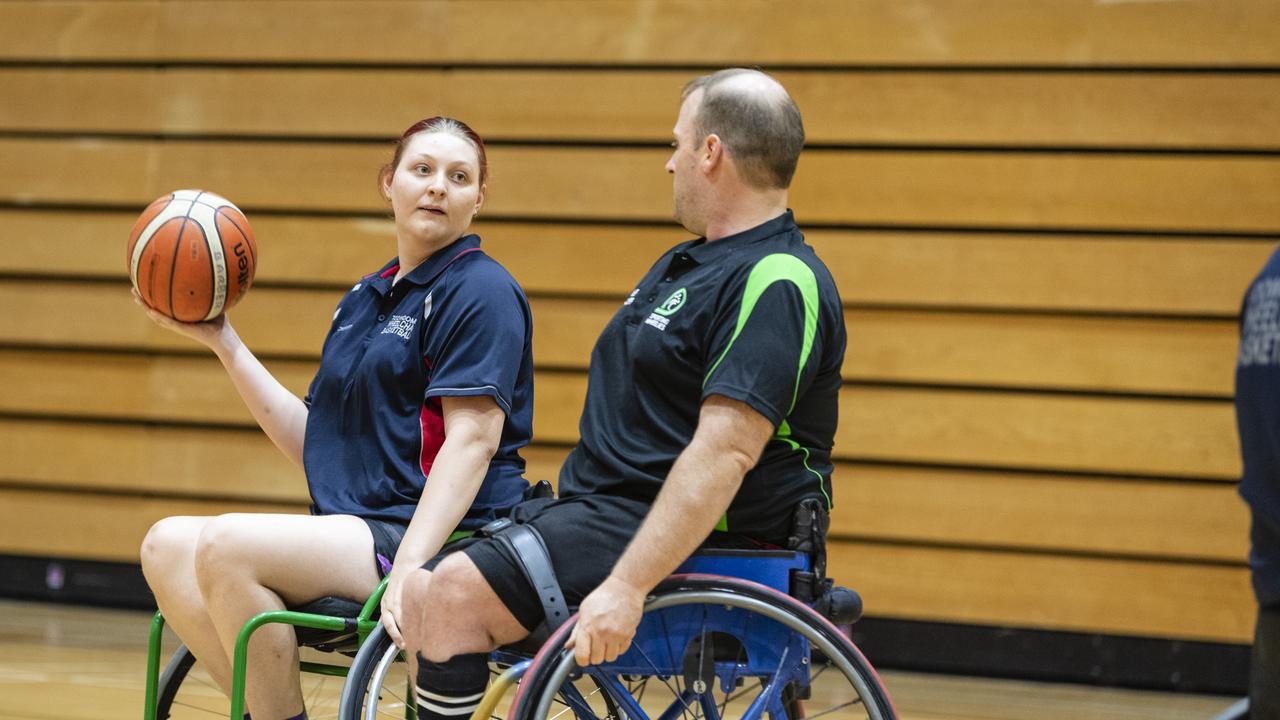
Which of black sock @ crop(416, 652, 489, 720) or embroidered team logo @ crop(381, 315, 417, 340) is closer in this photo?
black sock @ crop(416, 652, 489, 720)

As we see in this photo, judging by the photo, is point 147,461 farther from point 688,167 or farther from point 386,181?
point 688,167

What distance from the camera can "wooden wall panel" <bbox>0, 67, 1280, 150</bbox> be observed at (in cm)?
380

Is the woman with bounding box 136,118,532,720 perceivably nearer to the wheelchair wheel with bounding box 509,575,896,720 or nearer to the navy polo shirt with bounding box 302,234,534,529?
the navy polo shirt with bounding box 302,234,534,529

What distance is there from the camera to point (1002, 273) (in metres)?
3.90

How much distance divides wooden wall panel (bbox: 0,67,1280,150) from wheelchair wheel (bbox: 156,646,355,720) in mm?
2044

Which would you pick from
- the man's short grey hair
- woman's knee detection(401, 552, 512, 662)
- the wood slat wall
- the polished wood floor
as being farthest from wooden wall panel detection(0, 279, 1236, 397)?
woman's knee detection(401, 552, 512, 662)

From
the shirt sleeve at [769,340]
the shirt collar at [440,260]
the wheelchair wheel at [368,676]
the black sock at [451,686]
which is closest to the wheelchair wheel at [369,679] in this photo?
the wheelchair wheel at [368,676]

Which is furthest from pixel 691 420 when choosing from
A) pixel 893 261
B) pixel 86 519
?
pixel 86 519

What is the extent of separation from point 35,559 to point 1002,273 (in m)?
3.40

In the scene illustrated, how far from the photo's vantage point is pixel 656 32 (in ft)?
13.4

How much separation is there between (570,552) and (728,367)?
0.33 metres

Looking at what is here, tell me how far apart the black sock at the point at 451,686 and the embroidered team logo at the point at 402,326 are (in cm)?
59

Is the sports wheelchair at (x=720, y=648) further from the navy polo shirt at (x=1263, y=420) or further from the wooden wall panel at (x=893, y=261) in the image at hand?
the wooden wall panel at (x=893, y=261)

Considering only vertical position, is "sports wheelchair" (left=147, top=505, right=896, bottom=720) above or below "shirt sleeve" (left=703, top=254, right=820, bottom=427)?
below
